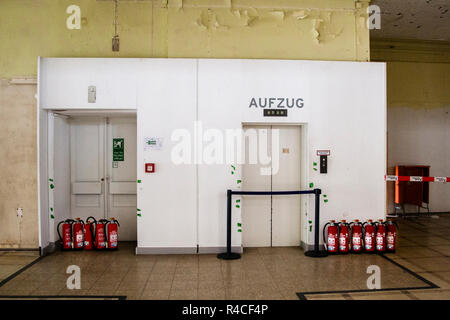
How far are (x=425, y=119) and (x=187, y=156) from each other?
21.8 ft

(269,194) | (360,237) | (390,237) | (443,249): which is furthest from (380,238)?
(269,194)

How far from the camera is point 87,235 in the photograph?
206 inches

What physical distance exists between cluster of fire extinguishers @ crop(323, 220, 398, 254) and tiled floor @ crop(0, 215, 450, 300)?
0.55 ft

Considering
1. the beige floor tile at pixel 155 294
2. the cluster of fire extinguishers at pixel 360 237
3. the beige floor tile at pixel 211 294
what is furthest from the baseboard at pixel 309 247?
the beige floor tile at pixel 155 294

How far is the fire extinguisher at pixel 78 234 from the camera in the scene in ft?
17.0

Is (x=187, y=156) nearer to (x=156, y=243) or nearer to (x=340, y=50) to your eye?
(x=156, y=243)

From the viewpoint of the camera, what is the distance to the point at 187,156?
511cm

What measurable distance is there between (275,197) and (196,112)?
1899 millimetres

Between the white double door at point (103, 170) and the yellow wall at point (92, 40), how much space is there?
2.15 feet

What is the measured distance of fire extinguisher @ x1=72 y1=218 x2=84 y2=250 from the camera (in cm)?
519

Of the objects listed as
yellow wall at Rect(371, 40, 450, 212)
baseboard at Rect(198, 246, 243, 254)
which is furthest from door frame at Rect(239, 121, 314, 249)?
yellow wall at Rect(371, 40, 450, 212)

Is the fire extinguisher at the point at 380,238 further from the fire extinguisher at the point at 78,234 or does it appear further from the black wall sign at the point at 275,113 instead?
the fire extinguisher at the point at 78,234

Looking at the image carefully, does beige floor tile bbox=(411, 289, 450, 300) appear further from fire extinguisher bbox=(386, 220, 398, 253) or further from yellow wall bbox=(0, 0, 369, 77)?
yellow wall bbox=(0, 0, 369, 77)

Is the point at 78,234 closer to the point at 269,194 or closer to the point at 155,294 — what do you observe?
the point at 155,294
